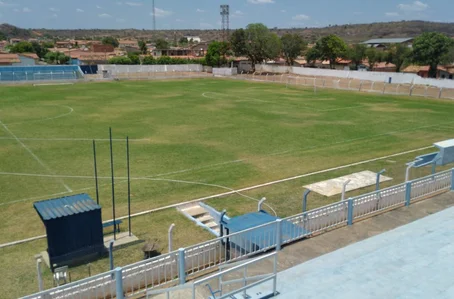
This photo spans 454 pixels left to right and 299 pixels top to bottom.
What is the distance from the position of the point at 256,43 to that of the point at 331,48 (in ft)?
59.0

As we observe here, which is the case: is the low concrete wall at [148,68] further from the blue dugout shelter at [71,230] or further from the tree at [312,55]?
the blue dugout shelter at [71,230]

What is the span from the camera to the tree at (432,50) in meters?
73.2

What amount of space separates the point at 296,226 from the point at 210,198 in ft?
18.0

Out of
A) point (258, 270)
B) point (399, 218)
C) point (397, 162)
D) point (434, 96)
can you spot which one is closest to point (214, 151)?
point (397, 162)

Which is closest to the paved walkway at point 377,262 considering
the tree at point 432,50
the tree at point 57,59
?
the tree at point 432,50

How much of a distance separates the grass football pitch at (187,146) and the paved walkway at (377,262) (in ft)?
11.6

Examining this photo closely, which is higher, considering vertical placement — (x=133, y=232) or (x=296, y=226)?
(x=296, y=226)

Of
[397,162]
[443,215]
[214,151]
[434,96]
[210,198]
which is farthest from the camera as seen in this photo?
[434,96]

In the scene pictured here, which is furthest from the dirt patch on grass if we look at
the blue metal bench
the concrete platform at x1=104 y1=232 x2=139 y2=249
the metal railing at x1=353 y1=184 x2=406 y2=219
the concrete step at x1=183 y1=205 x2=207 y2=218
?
the concrete platform at x1=104 y1=232 x2=139 y2=249

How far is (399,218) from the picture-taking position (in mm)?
12750

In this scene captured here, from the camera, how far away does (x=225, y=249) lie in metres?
10.2

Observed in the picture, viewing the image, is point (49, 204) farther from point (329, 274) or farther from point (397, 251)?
point (397, 251)

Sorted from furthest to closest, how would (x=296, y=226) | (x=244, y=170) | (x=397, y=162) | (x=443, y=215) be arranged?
(x=397, y=162)
(x=244, y=170)
(x=443, y=215)
(x=296, y=226)

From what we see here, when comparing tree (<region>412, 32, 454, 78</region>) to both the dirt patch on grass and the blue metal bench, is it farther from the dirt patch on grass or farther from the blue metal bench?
the blue metal bench
